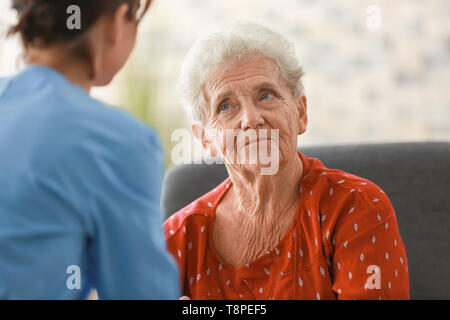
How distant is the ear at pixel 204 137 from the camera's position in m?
1.40

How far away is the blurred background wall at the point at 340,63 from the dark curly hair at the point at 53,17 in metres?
2.40

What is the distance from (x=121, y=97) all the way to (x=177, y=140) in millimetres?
485

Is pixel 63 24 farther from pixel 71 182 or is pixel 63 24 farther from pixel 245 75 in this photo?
pixel 245 75

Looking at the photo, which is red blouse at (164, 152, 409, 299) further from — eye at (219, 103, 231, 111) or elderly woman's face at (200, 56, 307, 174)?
eye at (219, 103, 231, 111)

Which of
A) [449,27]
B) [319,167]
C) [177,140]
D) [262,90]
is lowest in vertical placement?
[319,167]

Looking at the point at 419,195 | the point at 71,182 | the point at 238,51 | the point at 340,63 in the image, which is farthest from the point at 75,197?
the point at 340,63

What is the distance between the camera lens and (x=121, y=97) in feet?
10.4

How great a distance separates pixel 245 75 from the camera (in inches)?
49.3

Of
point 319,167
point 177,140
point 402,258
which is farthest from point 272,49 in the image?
point 177,140

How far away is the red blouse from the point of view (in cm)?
109

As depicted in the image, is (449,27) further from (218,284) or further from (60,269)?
(60,269)

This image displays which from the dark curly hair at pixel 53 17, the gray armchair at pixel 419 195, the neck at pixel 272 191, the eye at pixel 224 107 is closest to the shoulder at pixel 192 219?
the neck at pixel 272 191

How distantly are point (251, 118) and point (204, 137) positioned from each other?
0.24 meters

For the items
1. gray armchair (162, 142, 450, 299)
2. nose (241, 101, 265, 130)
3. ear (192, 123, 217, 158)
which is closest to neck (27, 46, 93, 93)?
nose (241, 101, 265, 130)
